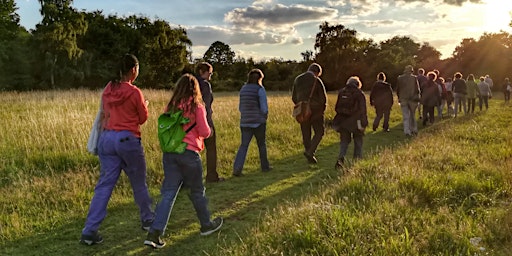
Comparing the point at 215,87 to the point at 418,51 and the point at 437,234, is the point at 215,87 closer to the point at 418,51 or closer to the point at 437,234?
the point at 418,51

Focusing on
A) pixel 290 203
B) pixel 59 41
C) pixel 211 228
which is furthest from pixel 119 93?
pixel 59 41

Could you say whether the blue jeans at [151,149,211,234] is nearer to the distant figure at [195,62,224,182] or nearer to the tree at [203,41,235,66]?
the distant figure at [195,62,224,182]

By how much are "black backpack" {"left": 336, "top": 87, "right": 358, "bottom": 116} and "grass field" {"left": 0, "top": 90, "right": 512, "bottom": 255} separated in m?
1.03

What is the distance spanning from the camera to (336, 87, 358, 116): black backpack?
837 cm

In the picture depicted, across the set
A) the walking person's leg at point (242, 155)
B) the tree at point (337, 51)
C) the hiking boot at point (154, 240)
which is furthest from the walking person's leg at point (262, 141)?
the tree at point (337, 51)

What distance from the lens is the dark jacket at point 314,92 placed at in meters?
9.03

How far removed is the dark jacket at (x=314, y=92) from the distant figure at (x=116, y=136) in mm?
4838

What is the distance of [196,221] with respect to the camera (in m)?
5.61

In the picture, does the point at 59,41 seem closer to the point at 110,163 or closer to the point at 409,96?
the point at 409,96

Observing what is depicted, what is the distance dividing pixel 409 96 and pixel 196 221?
953 cm

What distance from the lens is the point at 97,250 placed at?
15.4 ft

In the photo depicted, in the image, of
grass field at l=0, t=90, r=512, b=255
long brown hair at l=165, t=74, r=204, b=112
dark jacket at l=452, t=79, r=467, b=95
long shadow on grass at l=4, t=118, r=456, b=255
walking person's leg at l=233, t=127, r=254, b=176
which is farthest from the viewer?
dark jacket at l=452, t=79, r=467, b=95

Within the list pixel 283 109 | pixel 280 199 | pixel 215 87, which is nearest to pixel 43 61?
pixel 215 87

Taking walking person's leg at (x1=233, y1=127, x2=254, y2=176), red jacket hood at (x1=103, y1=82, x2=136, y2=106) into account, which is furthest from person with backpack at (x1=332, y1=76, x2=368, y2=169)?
red jacket hood at (x1=103, y1=82, x2=136, y2=106)
